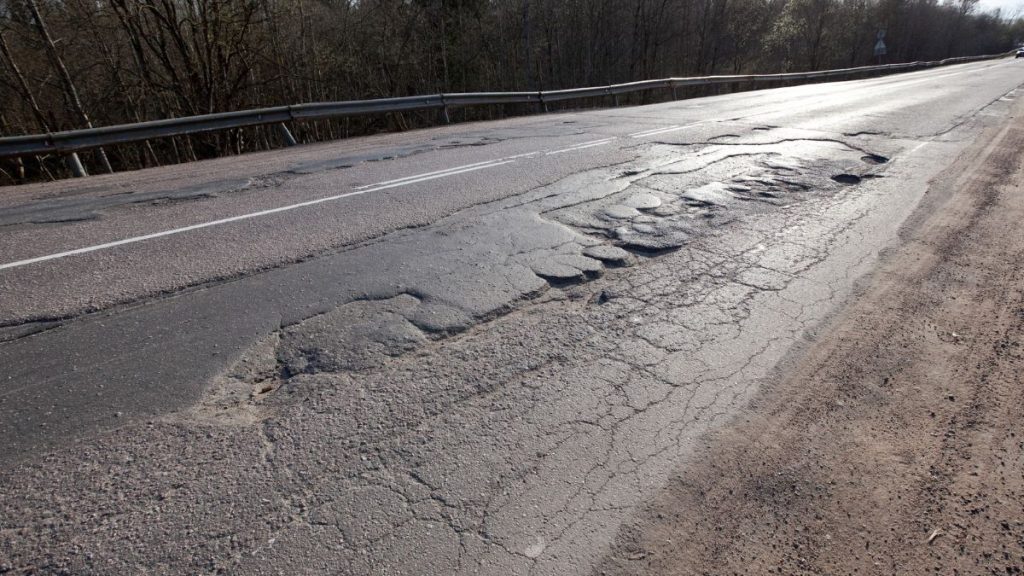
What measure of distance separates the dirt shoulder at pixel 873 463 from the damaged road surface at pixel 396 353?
0.40 feet

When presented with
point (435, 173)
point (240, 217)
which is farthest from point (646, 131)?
point (240, 217)

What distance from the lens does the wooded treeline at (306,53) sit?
12.2 m

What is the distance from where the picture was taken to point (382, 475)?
2.06 meters

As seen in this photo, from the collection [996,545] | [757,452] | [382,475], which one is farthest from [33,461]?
[996,545]

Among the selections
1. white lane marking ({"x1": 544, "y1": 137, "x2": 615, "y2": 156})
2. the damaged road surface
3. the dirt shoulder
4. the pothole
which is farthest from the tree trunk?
the pothole

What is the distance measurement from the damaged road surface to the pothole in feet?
0.12

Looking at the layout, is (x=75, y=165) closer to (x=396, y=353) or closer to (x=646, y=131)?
(x=396, y=353)

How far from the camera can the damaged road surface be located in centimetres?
186

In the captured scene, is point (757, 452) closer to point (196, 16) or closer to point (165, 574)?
point (165, 574)

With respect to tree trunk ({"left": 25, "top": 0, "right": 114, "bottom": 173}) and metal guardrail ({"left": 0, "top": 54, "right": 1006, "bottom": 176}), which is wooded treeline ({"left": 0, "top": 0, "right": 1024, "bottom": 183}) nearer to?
tree trunk ({"left": 25, "top": 0, "right": 114, "bottom": 173})

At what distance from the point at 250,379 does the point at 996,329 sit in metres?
4.38

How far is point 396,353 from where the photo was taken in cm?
288

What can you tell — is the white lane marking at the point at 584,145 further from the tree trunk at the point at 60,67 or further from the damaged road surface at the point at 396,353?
the tree trunk at the point at 60,67

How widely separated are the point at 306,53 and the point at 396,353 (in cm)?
1663
